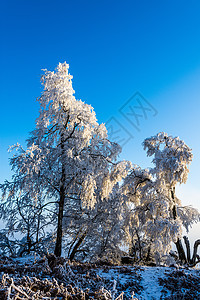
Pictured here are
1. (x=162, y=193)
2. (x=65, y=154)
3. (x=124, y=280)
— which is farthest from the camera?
(x=162, y=193)

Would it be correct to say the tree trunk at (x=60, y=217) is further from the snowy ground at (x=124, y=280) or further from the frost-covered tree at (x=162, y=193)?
the frost-covered tree at (x=162, y=193)

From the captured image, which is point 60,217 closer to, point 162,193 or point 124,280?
point 124,280

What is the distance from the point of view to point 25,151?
8016 mm

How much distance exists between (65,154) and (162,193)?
6.52 metres

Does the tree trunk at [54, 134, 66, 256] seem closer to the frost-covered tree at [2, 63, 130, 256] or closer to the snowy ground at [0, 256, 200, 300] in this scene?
the frost-covered tree at [2, 63, 130, 256]

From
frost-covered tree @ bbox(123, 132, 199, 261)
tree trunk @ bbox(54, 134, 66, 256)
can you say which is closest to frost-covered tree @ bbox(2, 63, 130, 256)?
tree trunk @ bbox(54, 134, 66, 256)

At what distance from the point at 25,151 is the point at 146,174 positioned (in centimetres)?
768

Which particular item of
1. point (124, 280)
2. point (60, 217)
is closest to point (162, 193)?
point (60, 217)

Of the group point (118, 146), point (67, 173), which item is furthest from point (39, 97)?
point (118, 146)

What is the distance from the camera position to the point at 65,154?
9.13 meters

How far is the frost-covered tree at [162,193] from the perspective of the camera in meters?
9.70

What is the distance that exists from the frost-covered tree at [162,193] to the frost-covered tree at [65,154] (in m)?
2.06

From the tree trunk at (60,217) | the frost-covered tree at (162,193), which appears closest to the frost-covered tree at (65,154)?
the tree trunk at (60,217)

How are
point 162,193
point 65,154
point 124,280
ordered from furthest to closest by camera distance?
point 162,193 < point 65,154 < point 124,280
